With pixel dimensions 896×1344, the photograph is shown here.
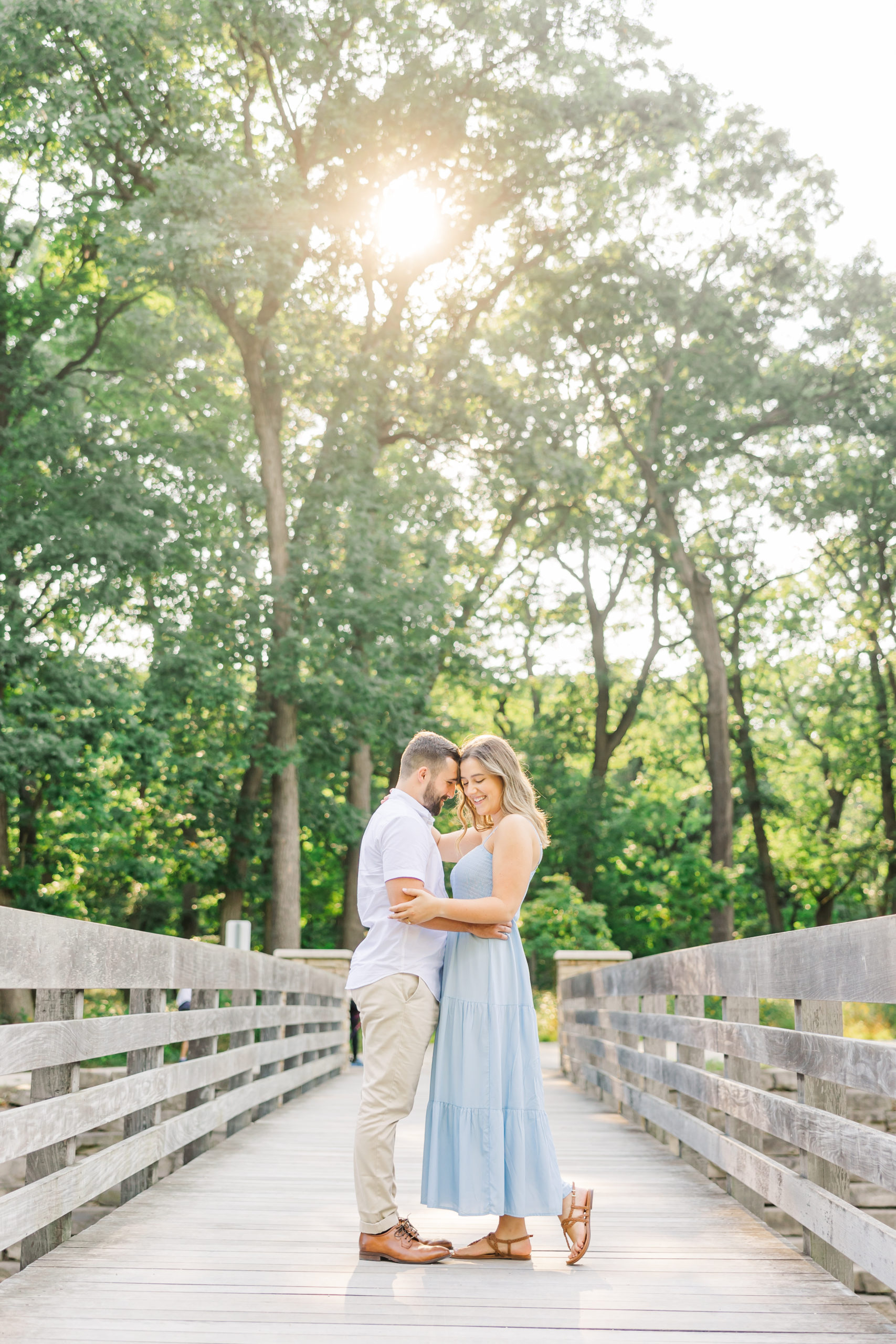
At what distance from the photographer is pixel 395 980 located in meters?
4.17

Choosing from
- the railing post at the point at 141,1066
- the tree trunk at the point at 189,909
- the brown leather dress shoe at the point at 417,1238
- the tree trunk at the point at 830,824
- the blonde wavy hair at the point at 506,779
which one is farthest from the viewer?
the tree trunk at the point at 830,824

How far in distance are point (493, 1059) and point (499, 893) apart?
529 mm

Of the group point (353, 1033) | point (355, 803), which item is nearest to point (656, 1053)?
point (353, 1033)

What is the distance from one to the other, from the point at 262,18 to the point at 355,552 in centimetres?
747

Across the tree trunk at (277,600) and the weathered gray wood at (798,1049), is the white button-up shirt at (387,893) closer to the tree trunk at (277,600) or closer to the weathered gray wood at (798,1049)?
the weathered gray wood at (798,1049)

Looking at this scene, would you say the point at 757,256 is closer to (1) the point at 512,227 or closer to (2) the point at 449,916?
(1) the point at 512,227

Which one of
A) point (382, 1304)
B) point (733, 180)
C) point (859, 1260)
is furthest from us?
point (733, 180)

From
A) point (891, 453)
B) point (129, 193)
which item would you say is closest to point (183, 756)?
point (129, 193)

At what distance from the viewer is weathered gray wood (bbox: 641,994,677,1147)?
22.3 ft

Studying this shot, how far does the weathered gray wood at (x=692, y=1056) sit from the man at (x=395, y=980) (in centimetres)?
185

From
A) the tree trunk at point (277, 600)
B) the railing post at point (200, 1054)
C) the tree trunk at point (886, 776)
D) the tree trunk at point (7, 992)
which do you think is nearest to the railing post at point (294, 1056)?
the railing post at point (200, 1054)

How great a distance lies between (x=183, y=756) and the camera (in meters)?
19.7

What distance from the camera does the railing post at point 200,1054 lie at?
19.3 feet

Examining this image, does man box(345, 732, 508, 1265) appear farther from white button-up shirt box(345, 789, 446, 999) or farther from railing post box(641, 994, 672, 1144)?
railing post box(641, 994, 672, 1144)
